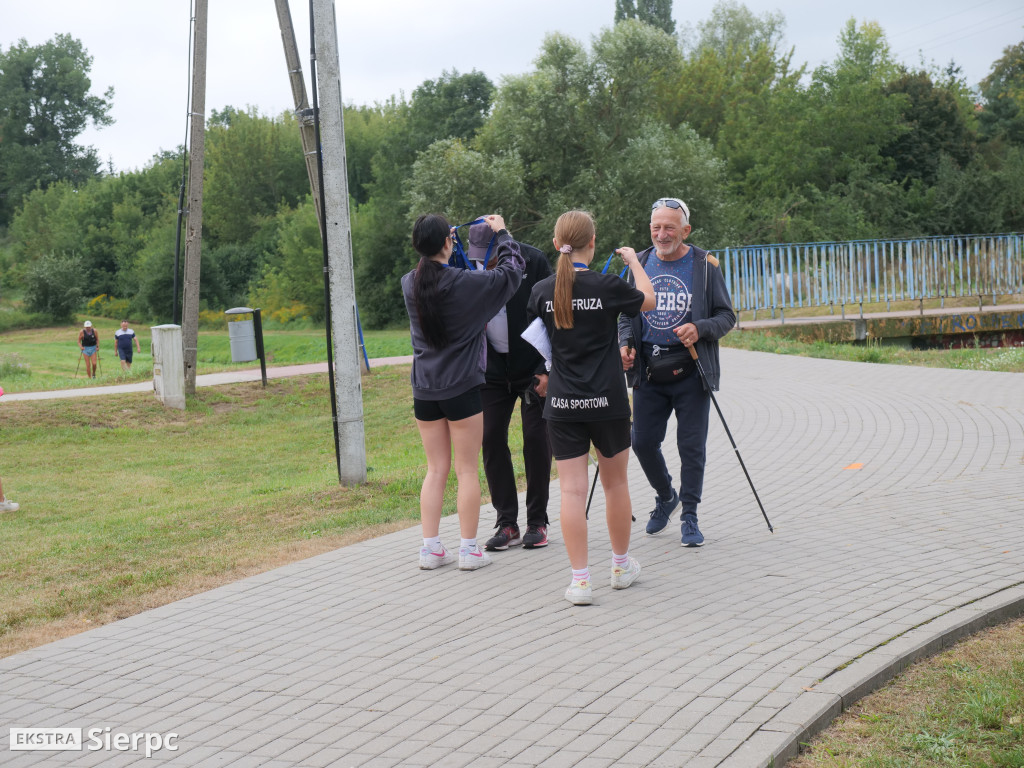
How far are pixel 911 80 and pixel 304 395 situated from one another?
3963cm

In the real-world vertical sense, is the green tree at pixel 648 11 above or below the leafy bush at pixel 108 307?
above

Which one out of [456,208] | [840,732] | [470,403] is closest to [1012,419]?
[470,403]

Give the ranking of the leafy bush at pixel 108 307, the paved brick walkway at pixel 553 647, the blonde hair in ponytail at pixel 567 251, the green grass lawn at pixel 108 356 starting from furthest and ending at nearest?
the leafy bush at pixel 108 307 < the green grass lawn at pixel 108 356 < the blonde hair in ponytail at pixel 567 251 < the paved brick walkway at pixel 553 647

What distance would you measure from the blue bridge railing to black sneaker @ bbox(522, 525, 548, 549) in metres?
17.4

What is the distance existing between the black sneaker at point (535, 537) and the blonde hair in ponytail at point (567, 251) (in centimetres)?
176

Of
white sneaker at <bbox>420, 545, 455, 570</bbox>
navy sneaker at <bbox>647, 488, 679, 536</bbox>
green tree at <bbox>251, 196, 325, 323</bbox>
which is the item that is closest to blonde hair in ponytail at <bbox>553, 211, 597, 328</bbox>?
white sneaker at <bbox>420, 545, 455, 570</bbox>

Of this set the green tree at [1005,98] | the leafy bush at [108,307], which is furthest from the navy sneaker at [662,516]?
the leafy bush at [108,307]

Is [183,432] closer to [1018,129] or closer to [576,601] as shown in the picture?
[576,601]

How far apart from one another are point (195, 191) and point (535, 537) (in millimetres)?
12213

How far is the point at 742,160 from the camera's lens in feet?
164

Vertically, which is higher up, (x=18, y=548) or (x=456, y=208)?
(x=456, y=208)

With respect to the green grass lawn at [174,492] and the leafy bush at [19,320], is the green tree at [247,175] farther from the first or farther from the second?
the green grass lawn at [174,492]

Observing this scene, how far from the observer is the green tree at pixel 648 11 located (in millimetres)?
67875

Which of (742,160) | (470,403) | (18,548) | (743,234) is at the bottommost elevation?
(18,548)
